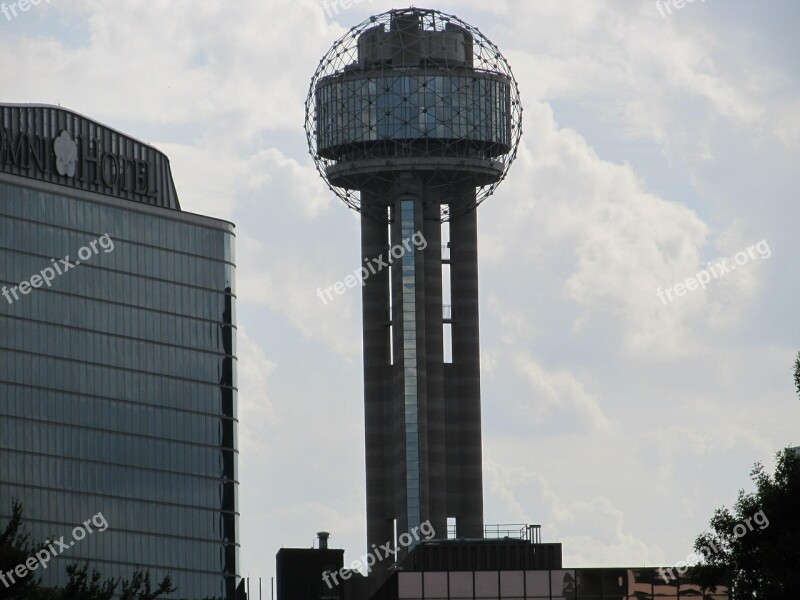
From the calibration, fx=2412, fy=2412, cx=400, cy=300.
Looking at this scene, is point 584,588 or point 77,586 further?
point 584,588

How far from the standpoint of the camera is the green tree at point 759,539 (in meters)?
119

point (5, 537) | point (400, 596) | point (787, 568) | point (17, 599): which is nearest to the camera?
point (787, 568)

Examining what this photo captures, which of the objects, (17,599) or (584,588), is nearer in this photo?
(17,599)

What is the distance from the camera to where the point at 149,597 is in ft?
441

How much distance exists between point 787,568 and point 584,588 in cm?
4283

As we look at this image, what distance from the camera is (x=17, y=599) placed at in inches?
5507

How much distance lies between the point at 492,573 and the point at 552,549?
658cm

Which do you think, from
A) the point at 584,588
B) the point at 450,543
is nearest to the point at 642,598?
the point at 584,588

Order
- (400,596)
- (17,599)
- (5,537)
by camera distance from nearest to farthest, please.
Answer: (5,537)
(17,599)
(400,596)

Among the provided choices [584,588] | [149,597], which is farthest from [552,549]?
[149,597]

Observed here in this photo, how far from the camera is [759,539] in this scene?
121 meters

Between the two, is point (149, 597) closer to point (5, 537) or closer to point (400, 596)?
point (5, 537)

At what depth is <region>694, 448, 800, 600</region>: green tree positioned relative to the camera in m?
119

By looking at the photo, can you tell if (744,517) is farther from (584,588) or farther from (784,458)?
(584,588)
